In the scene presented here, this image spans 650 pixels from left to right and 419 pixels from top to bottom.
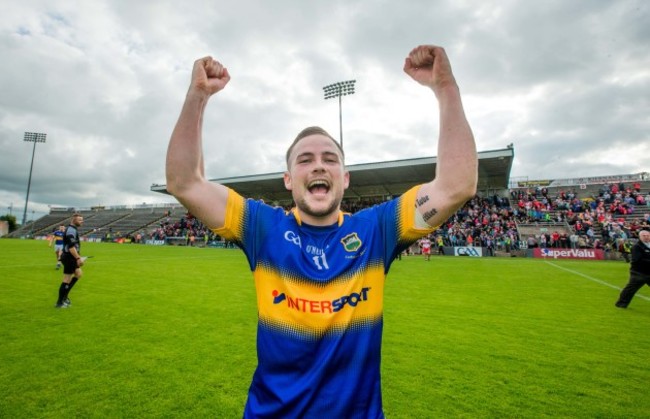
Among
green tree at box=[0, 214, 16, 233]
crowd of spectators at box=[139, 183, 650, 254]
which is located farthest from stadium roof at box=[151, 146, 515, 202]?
green tree at box=[0, 214, 16, 233]

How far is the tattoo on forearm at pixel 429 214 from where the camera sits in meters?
1.72

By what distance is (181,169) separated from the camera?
1691 mm

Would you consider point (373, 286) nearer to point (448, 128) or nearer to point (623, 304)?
point (448, 128)

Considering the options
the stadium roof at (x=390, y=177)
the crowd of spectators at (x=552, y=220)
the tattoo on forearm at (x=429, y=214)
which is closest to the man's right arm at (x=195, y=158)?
the tattoo on forearm at (x=429, y=214)

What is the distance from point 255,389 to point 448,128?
1.76 metres

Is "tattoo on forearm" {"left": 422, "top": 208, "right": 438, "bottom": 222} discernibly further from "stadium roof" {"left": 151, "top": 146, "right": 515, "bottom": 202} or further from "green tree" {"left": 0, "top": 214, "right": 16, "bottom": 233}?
"green tree" {"left": 0, "top": 214, "right": 16, "bottom": 233}

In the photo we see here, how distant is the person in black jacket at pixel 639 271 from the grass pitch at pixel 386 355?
37 centimetres

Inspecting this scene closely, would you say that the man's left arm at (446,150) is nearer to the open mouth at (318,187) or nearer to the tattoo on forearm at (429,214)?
the tattoo on forearm at (429,214)

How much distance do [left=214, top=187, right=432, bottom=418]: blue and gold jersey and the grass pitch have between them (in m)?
2.32

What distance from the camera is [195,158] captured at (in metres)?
1.73

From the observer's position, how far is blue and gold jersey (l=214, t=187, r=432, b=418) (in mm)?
1664

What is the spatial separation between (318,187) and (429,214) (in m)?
0.65

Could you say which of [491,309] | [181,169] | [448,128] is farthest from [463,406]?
[491,309]

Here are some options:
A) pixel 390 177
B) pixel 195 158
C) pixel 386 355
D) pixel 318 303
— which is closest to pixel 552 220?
pixel 390 177
